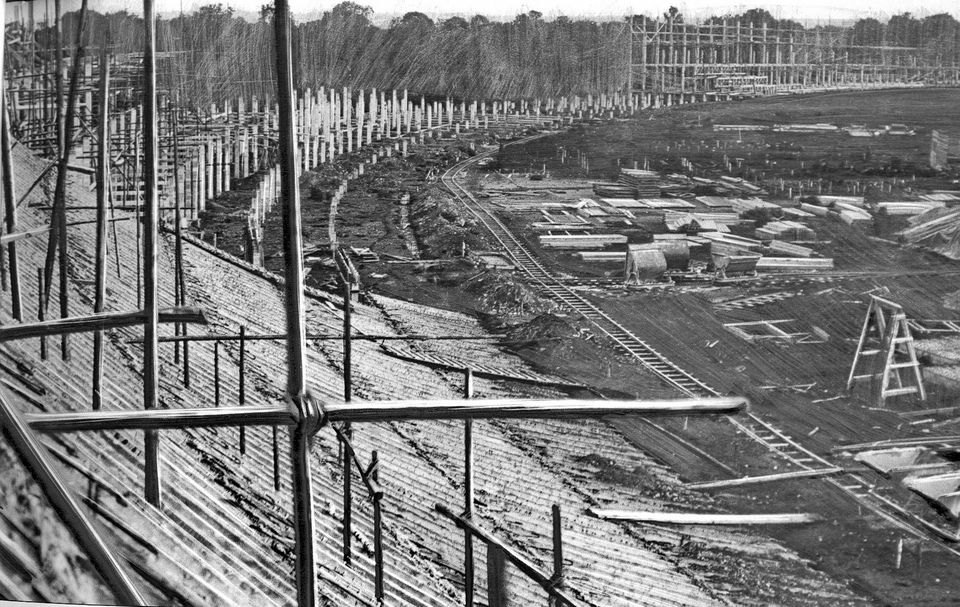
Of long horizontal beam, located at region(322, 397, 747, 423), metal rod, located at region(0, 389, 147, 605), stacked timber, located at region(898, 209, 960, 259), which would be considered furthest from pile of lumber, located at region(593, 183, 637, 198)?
metal rod, located at region(0, 389, 147, 605)

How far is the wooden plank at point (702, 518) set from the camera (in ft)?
6.03

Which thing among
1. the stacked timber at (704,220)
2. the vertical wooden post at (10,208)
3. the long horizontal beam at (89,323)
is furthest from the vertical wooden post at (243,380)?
the stacked timber at (704,220)

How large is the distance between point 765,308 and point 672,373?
0.18 meters

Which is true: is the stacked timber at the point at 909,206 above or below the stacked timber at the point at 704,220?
above

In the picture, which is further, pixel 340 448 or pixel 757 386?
pixel 340 448

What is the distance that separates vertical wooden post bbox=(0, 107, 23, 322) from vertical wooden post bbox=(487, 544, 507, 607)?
1.03m

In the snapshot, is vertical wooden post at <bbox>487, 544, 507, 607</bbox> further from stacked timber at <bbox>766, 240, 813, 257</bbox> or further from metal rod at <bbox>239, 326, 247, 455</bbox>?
stacked timber at <bbox>766, 240, 813, 257</bbox>

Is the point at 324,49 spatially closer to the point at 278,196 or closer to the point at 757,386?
the point at 278,196

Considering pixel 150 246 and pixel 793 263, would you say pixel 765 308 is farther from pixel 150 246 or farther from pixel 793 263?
pixel 150 246

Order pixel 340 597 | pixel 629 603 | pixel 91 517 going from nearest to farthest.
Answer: pixel 629 603
pixel 340 597
pixel 91 517

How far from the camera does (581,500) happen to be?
1904mm

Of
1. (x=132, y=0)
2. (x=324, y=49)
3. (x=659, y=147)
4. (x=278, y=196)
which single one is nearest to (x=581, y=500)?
(x=659, y=147)

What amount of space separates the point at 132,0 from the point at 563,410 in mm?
1060

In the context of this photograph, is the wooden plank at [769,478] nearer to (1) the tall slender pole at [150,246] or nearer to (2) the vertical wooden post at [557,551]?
(2) the vertical wooden post at [557,551]
